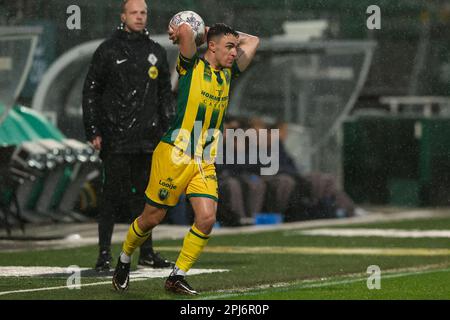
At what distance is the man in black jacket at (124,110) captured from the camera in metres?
13.8

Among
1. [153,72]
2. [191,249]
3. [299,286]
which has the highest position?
[153,72]

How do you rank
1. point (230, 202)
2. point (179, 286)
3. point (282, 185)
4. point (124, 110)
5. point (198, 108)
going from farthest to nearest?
point (282, 185)
point (230, 202)
point (124, 110)
point (198, 108)
point (179, 286)

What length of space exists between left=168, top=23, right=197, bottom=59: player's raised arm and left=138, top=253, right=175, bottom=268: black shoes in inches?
117

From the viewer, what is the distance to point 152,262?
1401cm

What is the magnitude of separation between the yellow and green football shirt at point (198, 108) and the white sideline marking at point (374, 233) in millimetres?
8264

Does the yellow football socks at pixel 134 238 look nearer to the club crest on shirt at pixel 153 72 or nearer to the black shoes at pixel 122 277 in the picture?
the black shoes at pixel 122 277

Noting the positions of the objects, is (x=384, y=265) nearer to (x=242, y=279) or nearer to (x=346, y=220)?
(x=242, y=279)

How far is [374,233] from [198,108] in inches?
353

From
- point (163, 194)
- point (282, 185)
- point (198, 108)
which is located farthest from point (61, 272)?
point (282, 185)

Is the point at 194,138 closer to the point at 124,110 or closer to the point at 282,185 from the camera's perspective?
the point at 124,110

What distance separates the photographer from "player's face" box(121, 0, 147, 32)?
1353 cm

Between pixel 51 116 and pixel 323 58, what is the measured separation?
653 cm

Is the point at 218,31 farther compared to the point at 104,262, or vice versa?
the point at 104,262

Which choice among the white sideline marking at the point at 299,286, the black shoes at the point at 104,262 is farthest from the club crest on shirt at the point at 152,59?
the white sideline marking at the point at 299,286
